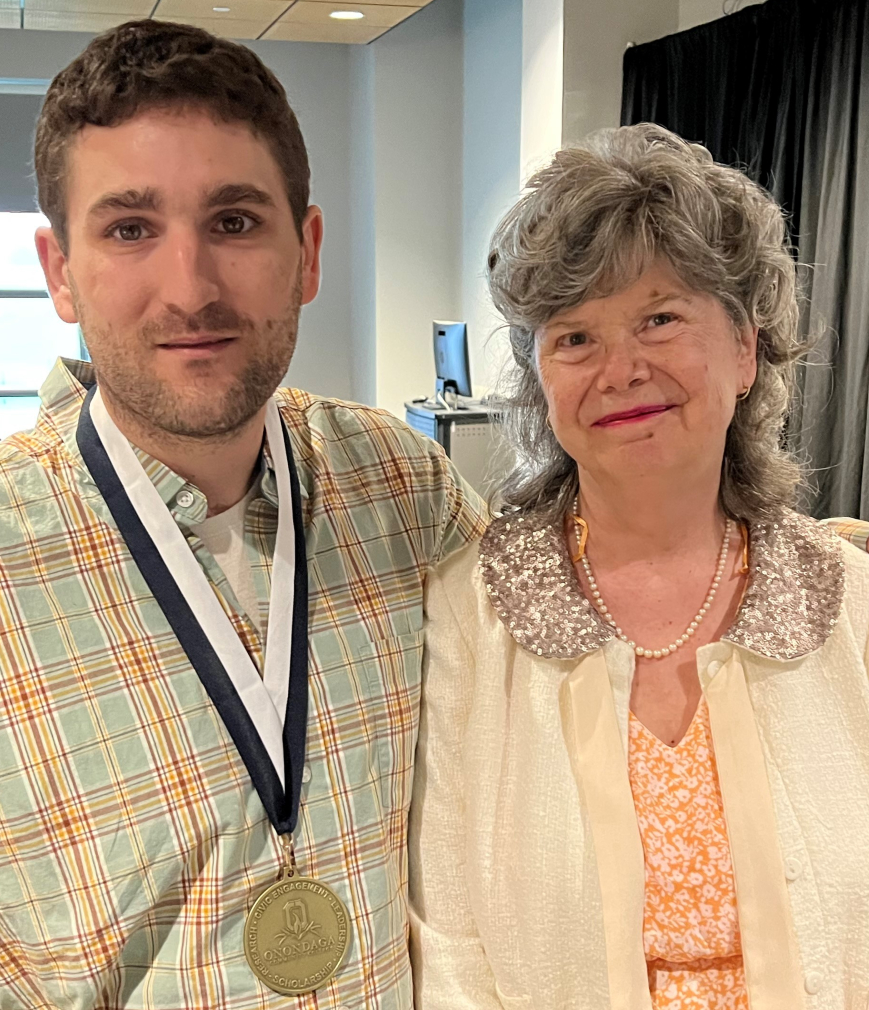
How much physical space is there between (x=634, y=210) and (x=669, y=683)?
620 mm

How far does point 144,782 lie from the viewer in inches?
Answer: 50.7

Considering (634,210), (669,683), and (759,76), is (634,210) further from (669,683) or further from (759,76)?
(759,76)

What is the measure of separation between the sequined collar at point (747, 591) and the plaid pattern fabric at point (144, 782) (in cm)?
20

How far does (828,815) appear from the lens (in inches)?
54.9


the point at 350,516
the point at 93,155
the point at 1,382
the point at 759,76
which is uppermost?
the point at 759,76

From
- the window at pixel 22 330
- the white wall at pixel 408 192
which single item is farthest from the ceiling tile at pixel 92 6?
the window at pixel 22 330

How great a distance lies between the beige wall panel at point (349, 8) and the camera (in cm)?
630

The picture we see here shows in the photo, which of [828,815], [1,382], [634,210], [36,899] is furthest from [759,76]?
[1,382]

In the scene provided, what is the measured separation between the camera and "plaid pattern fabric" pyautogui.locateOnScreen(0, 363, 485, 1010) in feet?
4.14

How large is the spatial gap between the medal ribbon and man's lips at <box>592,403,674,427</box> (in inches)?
18.3

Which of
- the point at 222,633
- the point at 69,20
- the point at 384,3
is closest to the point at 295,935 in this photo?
the point at 222,633

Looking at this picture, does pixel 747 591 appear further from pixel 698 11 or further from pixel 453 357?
pixel 453 357

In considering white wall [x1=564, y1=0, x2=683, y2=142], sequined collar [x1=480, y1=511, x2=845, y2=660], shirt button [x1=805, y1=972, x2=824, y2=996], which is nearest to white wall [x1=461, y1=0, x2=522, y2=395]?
white wall [x1=564, y1=0, x2=683, y2=142]

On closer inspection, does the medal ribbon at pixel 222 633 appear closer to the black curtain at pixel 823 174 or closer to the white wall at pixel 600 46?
the black curtain at pixel 823 174
